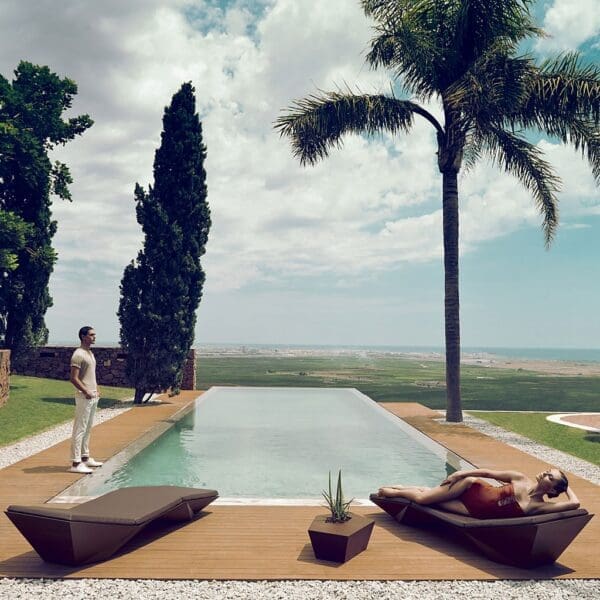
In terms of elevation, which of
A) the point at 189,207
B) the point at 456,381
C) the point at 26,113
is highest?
the point at 26,113

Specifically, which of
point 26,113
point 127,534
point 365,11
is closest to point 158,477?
point 127,534

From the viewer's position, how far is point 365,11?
15648mm

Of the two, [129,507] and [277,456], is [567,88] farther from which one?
[129,507]

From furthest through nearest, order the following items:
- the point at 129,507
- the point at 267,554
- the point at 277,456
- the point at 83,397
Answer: the point at 277,456, the point at 83,397, the point at 129,507, the point at 267,554

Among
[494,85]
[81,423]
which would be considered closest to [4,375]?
[81,423]

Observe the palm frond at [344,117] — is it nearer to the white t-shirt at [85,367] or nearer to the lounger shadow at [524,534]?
the white t-shirt at [85,367]

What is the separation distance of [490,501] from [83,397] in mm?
6105

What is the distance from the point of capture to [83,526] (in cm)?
483

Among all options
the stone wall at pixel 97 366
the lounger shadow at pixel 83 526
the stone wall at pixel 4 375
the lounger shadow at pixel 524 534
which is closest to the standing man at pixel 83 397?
the lounger shadow at pixel 83 526

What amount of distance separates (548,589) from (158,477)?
644 centimetres

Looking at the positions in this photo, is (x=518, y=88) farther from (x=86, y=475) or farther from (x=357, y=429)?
(x=86, y=475)

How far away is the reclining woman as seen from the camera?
504 cm

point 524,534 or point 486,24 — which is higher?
point 486,24

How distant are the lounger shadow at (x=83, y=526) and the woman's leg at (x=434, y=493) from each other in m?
2.52
